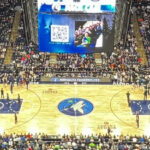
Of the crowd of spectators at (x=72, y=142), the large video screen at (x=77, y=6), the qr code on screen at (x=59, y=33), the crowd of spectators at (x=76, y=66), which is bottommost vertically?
the crowd of spectators at (x=72, y=142)

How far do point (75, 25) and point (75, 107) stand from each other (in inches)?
342

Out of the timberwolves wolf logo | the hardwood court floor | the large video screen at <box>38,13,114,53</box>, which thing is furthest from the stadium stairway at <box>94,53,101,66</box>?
the timberwolves wolf logo

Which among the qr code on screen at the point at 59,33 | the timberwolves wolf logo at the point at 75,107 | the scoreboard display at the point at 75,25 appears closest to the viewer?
the timberwolves wolf logo at the point at 75,107

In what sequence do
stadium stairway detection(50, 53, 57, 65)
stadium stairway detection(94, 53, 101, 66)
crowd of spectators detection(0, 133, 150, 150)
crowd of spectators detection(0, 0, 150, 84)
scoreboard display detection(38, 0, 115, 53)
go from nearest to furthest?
crowd of spectators detection(0, 133, 150, 150)
scoreboard display detection(38, 0, 115, 53)
crowd of spectators detection(0, 0, 150, 84)
stadium stairway detection(94, 53, 101, 66)
stadium stairway detection(50, 53, 57, 65)

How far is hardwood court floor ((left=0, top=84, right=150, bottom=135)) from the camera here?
34.8 meters

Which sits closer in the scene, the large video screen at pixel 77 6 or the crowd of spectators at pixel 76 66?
the large video screen at pixel 77 6

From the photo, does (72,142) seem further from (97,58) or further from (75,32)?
(97,58)

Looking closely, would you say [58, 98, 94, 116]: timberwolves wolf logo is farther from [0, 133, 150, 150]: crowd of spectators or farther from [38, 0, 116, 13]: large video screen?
[38, 0, 116, 13]: large video screen

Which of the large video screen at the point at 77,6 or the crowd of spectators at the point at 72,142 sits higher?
the large video screen at the point at 77,6

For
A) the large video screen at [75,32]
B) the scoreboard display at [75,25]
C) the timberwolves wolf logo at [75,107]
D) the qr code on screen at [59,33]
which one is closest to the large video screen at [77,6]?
the scoreboard display at [75,25]

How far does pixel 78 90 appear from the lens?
40.8 m

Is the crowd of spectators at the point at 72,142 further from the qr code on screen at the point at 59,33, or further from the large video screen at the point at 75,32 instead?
the qr code on screen at the point at 59,33

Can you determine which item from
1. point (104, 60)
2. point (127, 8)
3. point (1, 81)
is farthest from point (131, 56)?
point (1, 81)

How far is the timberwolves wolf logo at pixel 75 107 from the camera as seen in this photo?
122ft
